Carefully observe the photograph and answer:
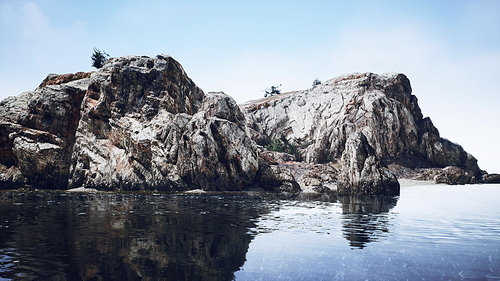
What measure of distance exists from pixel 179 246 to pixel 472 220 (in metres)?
19.7

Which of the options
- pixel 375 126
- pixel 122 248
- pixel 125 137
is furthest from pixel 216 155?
pixel 375 126

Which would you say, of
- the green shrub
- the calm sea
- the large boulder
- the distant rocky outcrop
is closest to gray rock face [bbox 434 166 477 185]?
the distant rocky outcrop

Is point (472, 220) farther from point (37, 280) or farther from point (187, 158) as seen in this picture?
point (187, 158)

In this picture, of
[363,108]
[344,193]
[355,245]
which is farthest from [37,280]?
[363,108]

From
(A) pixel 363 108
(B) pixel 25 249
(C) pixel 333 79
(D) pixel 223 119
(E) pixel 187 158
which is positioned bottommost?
(B) pixel 25 249

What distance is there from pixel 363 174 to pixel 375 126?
1465 inches

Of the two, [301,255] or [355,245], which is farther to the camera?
[355,245]

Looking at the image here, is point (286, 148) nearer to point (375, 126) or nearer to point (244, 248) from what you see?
point (375, 126)

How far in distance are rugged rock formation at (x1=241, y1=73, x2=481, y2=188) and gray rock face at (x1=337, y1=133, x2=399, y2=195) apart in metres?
16.4

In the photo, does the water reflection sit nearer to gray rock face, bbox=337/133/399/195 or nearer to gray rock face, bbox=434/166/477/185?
gray rock face, bbox=337/133/399/195

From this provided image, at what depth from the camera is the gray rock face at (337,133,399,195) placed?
45875mm

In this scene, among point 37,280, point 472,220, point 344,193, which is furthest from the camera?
point 344,193

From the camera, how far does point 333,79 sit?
366 feet

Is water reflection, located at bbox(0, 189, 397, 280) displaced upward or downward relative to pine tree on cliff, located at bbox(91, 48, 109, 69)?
downward
